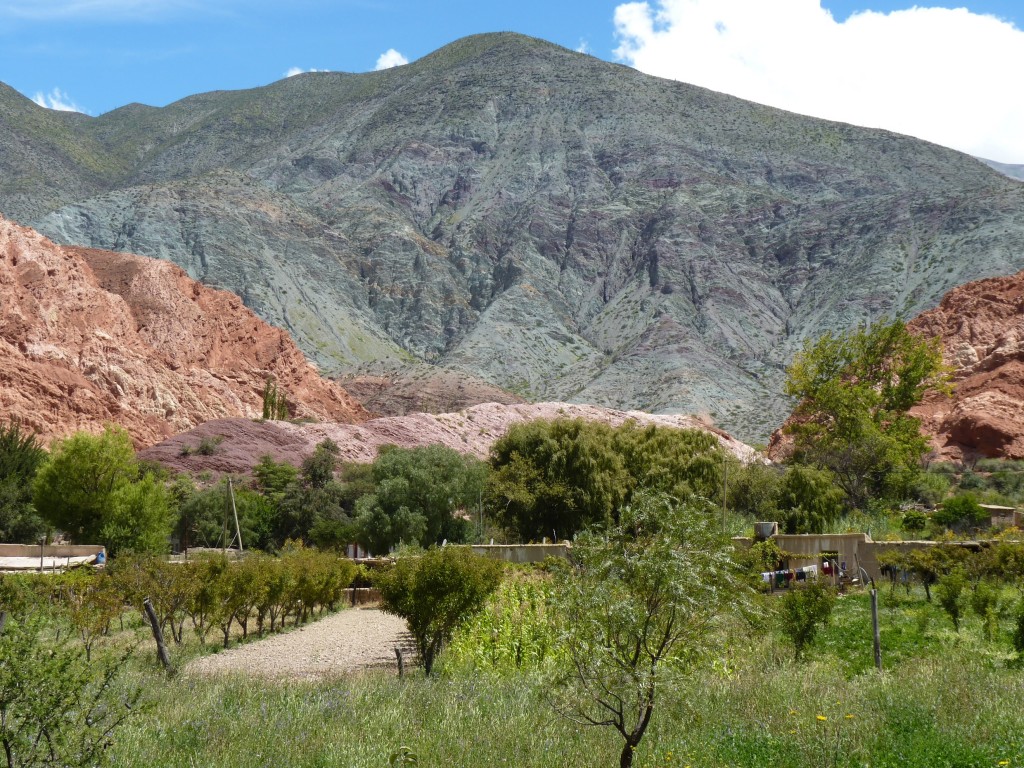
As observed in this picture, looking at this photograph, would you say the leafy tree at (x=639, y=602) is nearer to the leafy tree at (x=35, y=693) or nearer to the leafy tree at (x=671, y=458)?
the leafy tree at (x=35, y=693)

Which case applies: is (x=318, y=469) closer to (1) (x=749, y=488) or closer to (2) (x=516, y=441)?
(2) (x=516, y=441)

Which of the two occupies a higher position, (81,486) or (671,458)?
(671,458)

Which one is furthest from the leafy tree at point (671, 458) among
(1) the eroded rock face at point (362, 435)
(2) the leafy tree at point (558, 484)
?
(1) the eroded rock face at point (362, 435)

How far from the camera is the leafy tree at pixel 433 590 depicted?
17156 millimetres

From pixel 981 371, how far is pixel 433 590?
180 feet

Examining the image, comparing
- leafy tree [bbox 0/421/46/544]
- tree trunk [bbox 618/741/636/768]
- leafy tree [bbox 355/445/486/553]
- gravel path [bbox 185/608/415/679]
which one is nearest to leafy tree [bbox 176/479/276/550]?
leafy tree [bbox 355/445/486/553]

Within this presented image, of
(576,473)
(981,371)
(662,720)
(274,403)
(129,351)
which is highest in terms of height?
(129,351)

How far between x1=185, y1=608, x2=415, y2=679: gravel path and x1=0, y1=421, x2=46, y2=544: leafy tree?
24260 millimetres

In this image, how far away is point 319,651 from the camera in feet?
69.7

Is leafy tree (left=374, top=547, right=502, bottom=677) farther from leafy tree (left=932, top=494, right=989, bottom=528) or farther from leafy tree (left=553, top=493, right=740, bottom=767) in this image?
leafy tree (left=932, top=494, right=989, bottom=528)

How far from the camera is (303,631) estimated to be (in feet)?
85.5

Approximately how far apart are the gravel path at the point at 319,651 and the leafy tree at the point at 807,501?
17006 millimetres

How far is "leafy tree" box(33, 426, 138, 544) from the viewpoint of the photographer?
4100 centimetres

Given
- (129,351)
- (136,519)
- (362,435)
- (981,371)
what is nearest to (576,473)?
(136,519)
